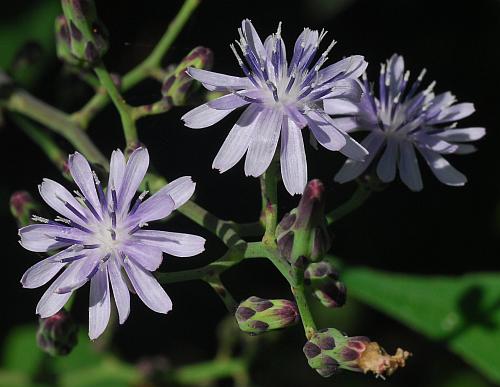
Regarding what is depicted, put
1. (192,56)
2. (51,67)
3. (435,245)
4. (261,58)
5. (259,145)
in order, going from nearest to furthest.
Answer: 1. (259,145)
2. (261,58)
3. (192,56)
4. (51,67)
5. (435,245)

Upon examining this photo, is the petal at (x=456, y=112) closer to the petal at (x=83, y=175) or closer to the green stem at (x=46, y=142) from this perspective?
the petal at (x=83, y=175)

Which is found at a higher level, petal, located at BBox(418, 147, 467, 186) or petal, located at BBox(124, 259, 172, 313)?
petal, located at BBox(418, 147, 467, 186)

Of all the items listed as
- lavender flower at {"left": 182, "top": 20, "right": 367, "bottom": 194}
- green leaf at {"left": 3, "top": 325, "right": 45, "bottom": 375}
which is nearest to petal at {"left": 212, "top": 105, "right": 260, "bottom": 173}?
lavender flower at {"left": 182, "top": 20, "right": 367, "bottom": 194}

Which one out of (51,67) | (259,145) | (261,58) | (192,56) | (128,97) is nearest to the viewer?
(259,145)

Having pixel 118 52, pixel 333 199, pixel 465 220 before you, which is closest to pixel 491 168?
pixel 465 220

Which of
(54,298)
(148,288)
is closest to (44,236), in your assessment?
(54,298)

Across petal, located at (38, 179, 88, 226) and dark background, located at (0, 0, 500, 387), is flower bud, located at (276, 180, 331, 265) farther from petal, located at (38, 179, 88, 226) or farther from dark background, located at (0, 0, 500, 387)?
dark background, located at (0, 0, 500, 387)

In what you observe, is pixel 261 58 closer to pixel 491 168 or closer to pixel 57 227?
pixel 57 227

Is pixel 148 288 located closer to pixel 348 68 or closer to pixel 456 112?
pixel 348 68
